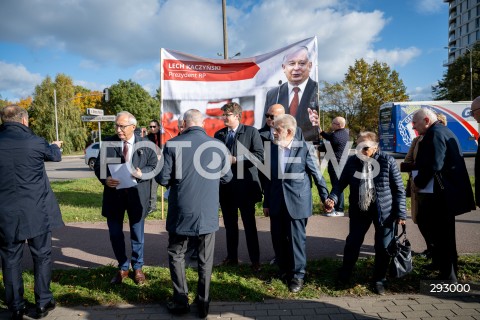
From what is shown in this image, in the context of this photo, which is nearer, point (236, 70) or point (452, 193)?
point (452, 193)

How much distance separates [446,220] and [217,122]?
14.8ft

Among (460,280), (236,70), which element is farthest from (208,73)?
(460,280)

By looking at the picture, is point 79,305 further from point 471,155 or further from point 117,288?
point 471,155

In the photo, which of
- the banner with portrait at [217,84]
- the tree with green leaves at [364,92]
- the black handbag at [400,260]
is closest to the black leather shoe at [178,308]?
the black handbag at [400,260]

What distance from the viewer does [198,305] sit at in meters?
3.50

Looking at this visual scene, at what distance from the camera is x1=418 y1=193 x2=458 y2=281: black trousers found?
3.98 metres

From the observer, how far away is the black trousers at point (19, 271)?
3488mm

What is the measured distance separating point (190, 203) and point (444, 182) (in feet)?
8.96

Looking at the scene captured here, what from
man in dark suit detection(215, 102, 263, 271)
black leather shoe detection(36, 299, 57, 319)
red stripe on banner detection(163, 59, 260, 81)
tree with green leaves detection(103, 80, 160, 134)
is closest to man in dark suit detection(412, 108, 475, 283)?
man in dark suit detection(215, 102, 263, 271)

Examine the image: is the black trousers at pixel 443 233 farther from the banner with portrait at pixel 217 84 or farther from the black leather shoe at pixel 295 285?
the banner with portrait at pixel 217 84

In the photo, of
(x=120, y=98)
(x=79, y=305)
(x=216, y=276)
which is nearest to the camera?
(x=79, y=305)

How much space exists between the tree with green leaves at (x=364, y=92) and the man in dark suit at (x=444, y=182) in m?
35.5

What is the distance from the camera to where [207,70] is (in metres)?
7.17

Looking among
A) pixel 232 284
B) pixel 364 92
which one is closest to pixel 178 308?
pixel 232 284
